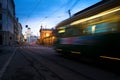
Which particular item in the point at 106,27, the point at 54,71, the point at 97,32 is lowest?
the point at 54,71

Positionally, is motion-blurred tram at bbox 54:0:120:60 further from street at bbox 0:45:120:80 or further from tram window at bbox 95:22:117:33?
street at bbox 0:45:120:80

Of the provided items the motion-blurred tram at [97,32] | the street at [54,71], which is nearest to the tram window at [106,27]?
the motion-blurred tram at [97,32]

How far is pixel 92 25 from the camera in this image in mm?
11961

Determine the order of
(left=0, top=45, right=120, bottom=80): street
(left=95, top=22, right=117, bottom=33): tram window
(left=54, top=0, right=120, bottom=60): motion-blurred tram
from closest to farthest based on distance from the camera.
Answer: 1. (left=0, top=45, right=120, bottom=80): street
2. (left=54, top=0, right=120, bottom=60): motion-blurred tram
3. (left=95, top=22, right=117, bottom=33): tram window

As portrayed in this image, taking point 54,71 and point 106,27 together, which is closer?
point 54,71

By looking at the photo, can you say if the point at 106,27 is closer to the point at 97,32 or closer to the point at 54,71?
the point at 97,32

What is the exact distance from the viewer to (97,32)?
1134cm

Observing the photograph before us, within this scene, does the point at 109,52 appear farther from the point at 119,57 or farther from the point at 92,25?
the point at 92,25

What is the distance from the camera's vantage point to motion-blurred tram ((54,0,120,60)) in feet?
32.3

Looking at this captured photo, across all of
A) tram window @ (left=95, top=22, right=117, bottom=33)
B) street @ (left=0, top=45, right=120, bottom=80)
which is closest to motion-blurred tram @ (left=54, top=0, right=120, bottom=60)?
tram window @ (left=95, top=22, right=117, bottom=33)

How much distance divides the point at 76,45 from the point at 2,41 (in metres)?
Answer: 55.3

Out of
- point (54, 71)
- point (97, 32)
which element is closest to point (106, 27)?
point (97, 32)

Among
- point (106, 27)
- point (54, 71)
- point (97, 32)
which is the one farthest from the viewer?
point (97, 32)

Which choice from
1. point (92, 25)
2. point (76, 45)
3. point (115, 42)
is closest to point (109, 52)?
point (115, 42)
